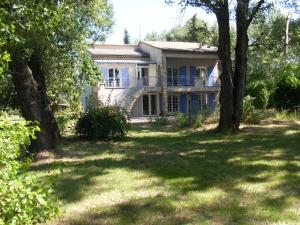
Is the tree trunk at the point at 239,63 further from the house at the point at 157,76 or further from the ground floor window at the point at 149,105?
the ground floor window at the point at 149,105

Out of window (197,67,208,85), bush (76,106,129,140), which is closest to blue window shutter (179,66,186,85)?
window (197,67,208,85)

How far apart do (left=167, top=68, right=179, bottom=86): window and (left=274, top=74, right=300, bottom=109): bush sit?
18.0m

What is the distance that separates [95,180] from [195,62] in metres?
35.2

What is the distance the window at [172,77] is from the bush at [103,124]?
2475 centimetres

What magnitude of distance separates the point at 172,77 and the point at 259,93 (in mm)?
14597

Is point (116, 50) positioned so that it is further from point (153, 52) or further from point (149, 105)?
point (149, 105)

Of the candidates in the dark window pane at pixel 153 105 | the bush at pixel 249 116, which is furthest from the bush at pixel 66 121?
the dark window pane at pixel 153 105

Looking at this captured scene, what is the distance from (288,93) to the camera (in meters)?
23.6

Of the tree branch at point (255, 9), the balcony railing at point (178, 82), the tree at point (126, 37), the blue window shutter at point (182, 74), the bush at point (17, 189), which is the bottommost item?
the bush at point (17, 189)

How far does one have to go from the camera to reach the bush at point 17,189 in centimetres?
361

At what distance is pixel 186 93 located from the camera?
42344 millimetres

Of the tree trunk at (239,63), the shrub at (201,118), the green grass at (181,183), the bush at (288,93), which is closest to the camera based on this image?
the green grass at (181,183)

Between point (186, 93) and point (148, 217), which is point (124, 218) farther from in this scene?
point (186, 93)

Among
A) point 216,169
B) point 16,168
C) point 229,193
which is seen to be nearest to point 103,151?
point 216,169
